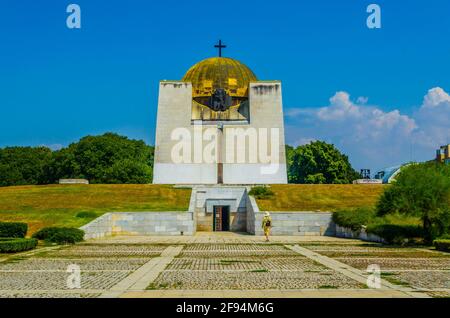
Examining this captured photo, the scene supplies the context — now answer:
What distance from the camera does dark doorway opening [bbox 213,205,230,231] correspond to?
39.4 meters

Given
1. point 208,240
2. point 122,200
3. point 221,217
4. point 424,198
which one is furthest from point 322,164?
point 424,198

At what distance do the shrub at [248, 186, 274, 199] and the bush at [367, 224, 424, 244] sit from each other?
13616mm

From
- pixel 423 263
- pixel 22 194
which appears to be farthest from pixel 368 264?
pixel 22 194

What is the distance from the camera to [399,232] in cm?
2431

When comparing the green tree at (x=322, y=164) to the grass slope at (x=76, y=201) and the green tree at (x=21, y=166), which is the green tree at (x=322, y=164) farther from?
the green tree at (x=21, y=166)

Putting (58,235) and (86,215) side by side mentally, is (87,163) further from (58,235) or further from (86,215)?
(58,235)

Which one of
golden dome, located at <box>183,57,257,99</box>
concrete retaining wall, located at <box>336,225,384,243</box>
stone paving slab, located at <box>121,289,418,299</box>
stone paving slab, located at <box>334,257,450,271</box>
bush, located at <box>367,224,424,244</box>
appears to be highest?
golden dome, located at <box>183,57,257,99</box>

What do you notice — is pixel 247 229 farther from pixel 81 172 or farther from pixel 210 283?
pixel 81 172

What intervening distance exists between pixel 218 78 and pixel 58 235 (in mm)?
31945

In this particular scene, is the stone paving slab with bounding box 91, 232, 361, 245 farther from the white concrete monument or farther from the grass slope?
the white concrete monument

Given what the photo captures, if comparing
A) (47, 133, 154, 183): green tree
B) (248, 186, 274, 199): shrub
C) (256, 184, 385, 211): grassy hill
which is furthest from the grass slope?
(47, 133, 154, 183): green tree

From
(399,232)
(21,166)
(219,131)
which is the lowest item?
(399,232)

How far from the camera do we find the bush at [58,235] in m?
24.3
